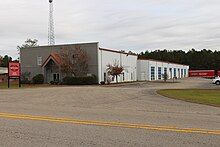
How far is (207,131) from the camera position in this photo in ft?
29.8

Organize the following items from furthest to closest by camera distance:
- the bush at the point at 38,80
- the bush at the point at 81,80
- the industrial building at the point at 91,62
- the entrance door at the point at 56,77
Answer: the entrance door at the point at 56,77, the bush at the point at 38,80, the industrial building at the point at 91,62, the bush at the point at 81,80

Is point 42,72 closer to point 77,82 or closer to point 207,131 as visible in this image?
point 77,82

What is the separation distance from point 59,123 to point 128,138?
10.5 feet

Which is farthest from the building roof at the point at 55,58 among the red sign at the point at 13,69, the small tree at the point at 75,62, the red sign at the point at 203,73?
the red sign at the point at 203,73

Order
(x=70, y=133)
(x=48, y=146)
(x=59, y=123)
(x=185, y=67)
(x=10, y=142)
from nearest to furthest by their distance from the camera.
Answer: (x=48, y=146)
(x=10, y=142)
(x=70, y=133)
(x=59, y=123)
(x=185, y=67)

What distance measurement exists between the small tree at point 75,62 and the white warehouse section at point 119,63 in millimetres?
2776

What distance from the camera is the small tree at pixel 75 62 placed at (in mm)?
60719

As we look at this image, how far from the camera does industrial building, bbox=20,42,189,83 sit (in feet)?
202

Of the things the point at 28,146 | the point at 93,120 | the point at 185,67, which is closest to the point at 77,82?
the point at 93,120

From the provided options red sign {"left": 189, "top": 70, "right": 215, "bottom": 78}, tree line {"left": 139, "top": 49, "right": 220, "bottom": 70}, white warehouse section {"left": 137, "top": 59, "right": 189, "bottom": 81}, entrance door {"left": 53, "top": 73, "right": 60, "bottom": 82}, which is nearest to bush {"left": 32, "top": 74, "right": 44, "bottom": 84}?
entrance door {"left": 53, "top": 73, "right": 60, "bottom": 82}

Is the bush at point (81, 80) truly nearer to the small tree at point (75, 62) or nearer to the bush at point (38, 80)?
the small tree at point (75, 62)

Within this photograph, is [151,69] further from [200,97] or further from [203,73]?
[200,97]

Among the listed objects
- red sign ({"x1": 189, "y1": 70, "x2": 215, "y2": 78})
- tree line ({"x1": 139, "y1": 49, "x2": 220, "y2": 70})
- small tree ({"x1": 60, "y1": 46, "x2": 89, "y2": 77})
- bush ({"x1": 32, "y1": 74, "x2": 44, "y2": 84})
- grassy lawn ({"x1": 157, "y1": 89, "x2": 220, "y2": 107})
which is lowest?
grassy lawn ({"x1": 157, "y1": 89, "x2": 220, "y2": 107})

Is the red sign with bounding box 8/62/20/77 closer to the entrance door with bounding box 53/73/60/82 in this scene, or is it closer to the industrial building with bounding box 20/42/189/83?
the industrial building with bounding box 20/42/189/83
